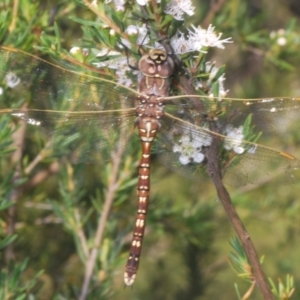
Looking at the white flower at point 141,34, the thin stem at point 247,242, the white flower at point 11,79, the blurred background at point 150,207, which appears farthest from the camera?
the blurred background at point 150,207

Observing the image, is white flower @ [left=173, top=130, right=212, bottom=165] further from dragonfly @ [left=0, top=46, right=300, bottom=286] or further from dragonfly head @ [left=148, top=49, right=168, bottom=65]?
dragonfly head @ [left=148, top=49, right=168, bottom=65]

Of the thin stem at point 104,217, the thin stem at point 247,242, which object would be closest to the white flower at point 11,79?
the thin stem at point 104,217

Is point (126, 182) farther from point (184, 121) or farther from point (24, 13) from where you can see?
point (24, 13)

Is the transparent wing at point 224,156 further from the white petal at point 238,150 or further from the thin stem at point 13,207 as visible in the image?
the thin stem at point 13,207

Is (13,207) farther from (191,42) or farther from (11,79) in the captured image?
(191,42)

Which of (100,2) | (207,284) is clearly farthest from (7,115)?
(207,284)

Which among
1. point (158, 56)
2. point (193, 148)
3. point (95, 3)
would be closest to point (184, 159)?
point (193, 148)
